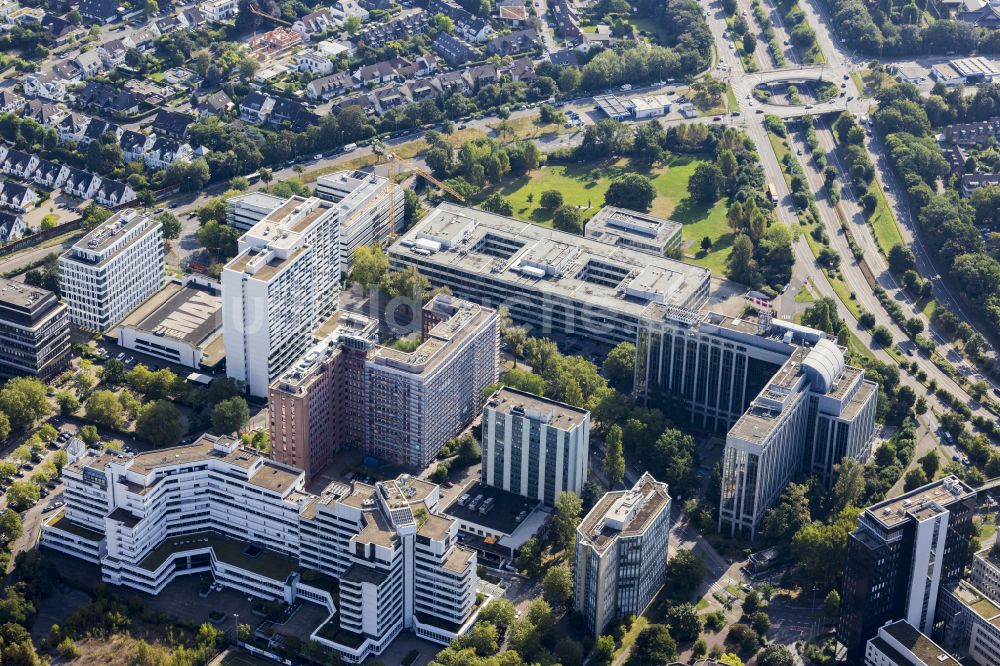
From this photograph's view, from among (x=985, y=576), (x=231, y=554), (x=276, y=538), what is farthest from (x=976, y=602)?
(x=231, y=554)

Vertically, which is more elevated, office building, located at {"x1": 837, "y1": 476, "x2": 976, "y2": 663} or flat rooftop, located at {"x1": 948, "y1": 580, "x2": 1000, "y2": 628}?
office building, located at {"x1": 837, "y1": 476, "x2": 976, "y2": 663}

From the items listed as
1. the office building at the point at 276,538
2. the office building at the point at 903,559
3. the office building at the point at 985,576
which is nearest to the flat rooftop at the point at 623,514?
the office building at the point at 276,538

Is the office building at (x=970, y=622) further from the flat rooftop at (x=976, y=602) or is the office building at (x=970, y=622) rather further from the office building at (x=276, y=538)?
the office building at (x=276, y=538)

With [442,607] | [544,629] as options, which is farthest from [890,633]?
[442,607]

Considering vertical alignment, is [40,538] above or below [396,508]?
below

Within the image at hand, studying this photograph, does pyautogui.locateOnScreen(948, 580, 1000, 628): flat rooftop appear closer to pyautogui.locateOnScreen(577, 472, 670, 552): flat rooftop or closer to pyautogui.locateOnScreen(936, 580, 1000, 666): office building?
pyautogui.locateOnScreen(936, 580, 1000, 666): office building

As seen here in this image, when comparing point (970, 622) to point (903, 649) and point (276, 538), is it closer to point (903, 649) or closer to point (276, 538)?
point (903, 649)

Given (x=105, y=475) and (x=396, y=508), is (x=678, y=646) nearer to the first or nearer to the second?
(x=396, y=508)

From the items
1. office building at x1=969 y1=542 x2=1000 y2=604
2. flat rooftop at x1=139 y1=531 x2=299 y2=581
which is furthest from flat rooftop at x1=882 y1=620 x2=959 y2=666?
flat rooftop at x1=139 y1=531 x2=299 y2=581
